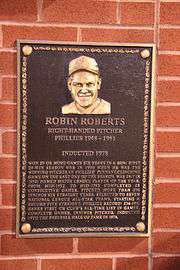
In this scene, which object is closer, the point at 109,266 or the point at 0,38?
the point at 0,38

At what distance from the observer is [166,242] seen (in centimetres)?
175

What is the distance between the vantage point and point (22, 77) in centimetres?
162

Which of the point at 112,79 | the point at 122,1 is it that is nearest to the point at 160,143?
the point at 112,79

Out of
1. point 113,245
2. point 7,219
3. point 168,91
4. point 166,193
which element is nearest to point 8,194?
point 7,219

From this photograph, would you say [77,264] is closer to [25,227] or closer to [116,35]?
[25,227]

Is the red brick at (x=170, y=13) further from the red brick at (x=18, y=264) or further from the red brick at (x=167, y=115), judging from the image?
the red brick at (x=18, y=264)

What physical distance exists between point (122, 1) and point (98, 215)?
0.80 m

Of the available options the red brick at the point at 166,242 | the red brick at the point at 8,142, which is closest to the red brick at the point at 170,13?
the red brick at the point at 8,142

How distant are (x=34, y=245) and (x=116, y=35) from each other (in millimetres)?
849

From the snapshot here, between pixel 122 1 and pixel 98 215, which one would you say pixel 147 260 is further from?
pixel 122 1

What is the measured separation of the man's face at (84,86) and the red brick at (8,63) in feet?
0.70

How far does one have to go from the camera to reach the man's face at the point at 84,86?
64.3 inches

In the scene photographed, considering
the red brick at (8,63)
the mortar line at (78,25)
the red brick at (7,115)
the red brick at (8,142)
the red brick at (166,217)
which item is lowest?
the red brick at (166,217)

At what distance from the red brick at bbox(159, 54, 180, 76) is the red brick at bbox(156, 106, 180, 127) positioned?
0.43 ft
